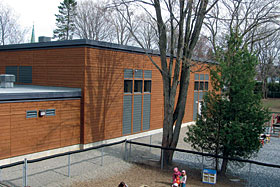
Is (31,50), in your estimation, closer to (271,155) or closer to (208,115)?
(208,115)

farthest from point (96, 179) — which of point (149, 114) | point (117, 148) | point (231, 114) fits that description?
point (149, 114)

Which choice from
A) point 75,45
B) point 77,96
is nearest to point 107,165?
point 77,96

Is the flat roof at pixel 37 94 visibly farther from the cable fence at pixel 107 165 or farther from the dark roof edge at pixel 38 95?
the cable fence at pixel 107 165

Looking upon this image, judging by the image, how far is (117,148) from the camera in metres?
17.0

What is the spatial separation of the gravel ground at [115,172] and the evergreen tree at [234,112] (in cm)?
125

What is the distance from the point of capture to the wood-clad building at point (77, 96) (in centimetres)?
1365

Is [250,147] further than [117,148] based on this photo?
No

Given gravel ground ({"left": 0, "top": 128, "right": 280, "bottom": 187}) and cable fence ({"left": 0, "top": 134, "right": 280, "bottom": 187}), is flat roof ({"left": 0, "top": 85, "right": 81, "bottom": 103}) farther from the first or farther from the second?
gravel ground ({"left": 0, "top": 128, "right": 280, "bottom": 187})

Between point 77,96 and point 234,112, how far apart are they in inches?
346

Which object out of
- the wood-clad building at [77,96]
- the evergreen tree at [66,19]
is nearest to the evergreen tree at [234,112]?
the wood-clad building at [77,96]

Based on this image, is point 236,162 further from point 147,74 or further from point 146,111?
point 147,74

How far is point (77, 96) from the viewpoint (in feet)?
52.2

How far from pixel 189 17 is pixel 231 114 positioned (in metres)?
5.31

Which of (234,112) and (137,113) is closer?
(234,112)
